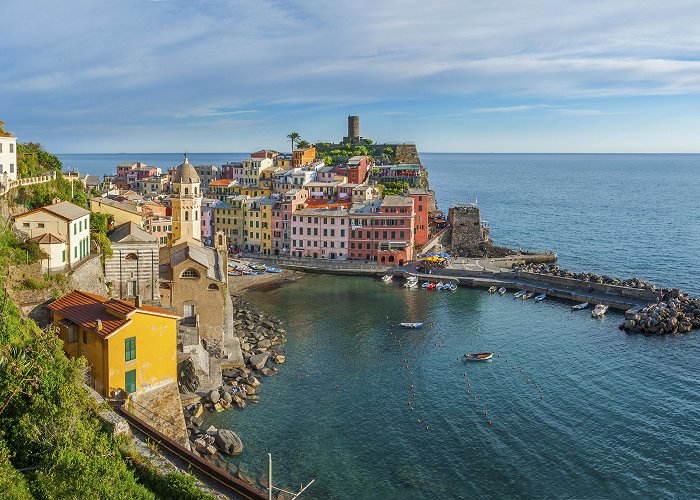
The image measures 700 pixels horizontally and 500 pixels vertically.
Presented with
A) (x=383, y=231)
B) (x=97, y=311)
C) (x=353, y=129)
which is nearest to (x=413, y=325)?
(x=383, y=231)

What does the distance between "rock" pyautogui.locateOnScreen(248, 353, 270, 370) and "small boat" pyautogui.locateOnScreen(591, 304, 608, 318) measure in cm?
3203

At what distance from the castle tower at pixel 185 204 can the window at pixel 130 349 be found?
25401 millimetres

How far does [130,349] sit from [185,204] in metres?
26.2

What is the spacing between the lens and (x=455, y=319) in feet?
190

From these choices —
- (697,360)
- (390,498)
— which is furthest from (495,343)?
(390,498)

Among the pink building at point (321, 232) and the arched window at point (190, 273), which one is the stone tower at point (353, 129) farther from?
the arched window at point (190, 273)

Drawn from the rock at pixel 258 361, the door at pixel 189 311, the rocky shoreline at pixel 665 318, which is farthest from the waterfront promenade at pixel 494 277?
the door at pixel 189 311

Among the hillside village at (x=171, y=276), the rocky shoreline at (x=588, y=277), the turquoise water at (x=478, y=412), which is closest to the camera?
the hillside village at (x=171, y=276)

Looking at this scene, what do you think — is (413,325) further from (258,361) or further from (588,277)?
(588,277)

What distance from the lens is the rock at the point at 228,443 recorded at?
103 feet

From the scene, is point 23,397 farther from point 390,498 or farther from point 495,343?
point 495,343

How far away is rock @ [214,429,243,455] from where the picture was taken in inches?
1233

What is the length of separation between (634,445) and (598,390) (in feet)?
24.6

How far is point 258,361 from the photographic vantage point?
43.5m
